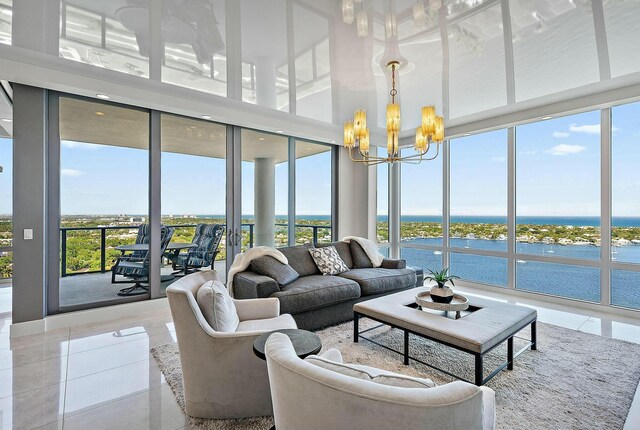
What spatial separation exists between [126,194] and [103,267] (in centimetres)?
101

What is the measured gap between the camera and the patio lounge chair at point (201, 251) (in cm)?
459

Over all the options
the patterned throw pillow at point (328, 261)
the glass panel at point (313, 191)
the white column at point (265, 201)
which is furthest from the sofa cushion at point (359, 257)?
the white column at point (265, 201)

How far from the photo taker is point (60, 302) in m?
3.67

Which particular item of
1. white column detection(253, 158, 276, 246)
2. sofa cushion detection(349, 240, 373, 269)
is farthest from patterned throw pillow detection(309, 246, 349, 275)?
white column detection(253, 158, 276, 246)

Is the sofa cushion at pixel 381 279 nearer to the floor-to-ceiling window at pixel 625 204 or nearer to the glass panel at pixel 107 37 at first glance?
the floor-to-ceiling window at pixel 625 204

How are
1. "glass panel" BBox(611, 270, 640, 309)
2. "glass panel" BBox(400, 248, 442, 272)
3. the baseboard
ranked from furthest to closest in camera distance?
"glass panel" BBox(400, 248, 442, 272) < "glass panel" BBox(611, 270, 640, 309) < the baseboard

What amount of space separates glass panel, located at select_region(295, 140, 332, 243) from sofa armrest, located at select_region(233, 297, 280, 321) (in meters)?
3.06

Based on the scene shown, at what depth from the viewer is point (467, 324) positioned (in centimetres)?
252

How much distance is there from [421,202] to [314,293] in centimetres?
387

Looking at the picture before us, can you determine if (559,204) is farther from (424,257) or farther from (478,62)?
(478,62)

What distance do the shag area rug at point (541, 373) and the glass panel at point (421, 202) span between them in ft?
9.27

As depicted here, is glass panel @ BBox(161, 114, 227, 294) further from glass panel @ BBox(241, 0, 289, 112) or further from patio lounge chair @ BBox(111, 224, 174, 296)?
glass panel @ BBox(241, 0, 289, 112)

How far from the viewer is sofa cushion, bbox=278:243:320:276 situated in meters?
4.05

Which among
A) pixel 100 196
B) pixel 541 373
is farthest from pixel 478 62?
pixel 100 196
